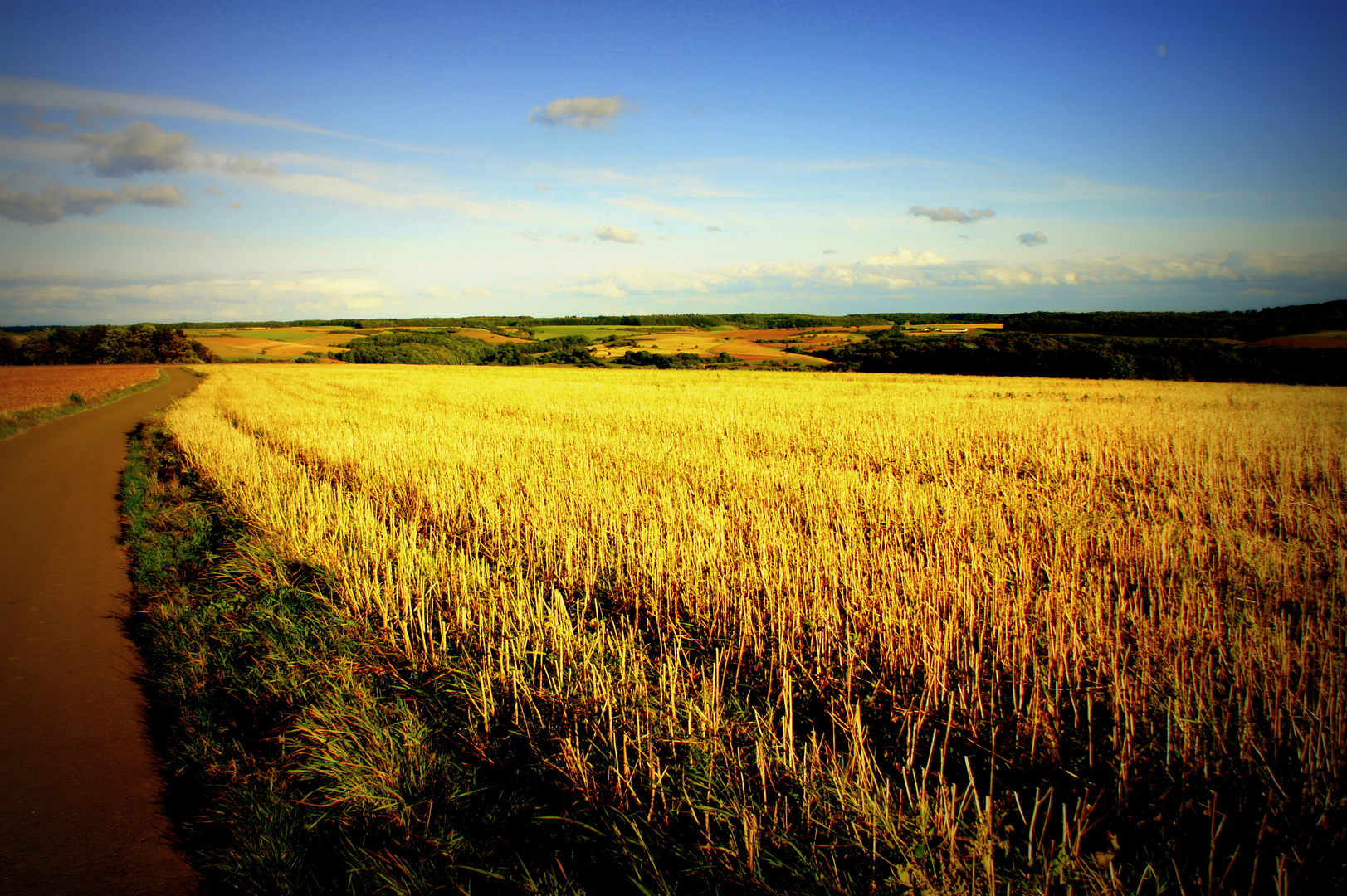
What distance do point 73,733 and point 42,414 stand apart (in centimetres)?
3295

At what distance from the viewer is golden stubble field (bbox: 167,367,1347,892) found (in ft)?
8.76

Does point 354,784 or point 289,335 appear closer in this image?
point 354,784

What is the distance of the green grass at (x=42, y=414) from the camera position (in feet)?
71.1

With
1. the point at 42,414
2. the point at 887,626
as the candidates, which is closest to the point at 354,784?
the point at 887,626

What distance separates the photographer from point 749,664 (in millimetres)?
3996

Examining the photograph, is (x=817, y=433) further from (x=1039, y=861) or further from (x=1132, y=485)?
(x=1039, y=861)

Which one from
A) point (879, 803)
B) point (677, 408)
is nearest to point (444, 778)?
point (879, 803)

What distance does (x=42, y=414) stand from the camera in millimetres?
25844

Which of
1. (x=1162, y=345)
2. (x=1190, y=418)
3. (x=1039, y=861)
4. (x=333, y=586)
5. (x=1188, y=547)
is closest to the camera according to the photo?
(x=1039, y=861)

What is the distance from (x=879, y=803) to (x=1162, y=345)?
67.7 meters

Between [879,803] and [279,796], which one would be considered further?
[279,796]

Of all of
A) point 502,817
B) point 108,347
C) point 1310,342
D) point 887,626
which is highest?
point 108,347

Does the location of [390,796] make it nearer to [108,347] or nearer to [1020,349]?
[1020,349]

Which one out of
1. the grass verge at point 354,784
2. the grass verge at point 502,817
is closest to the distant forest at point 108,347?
the grass verge at point 354,784
